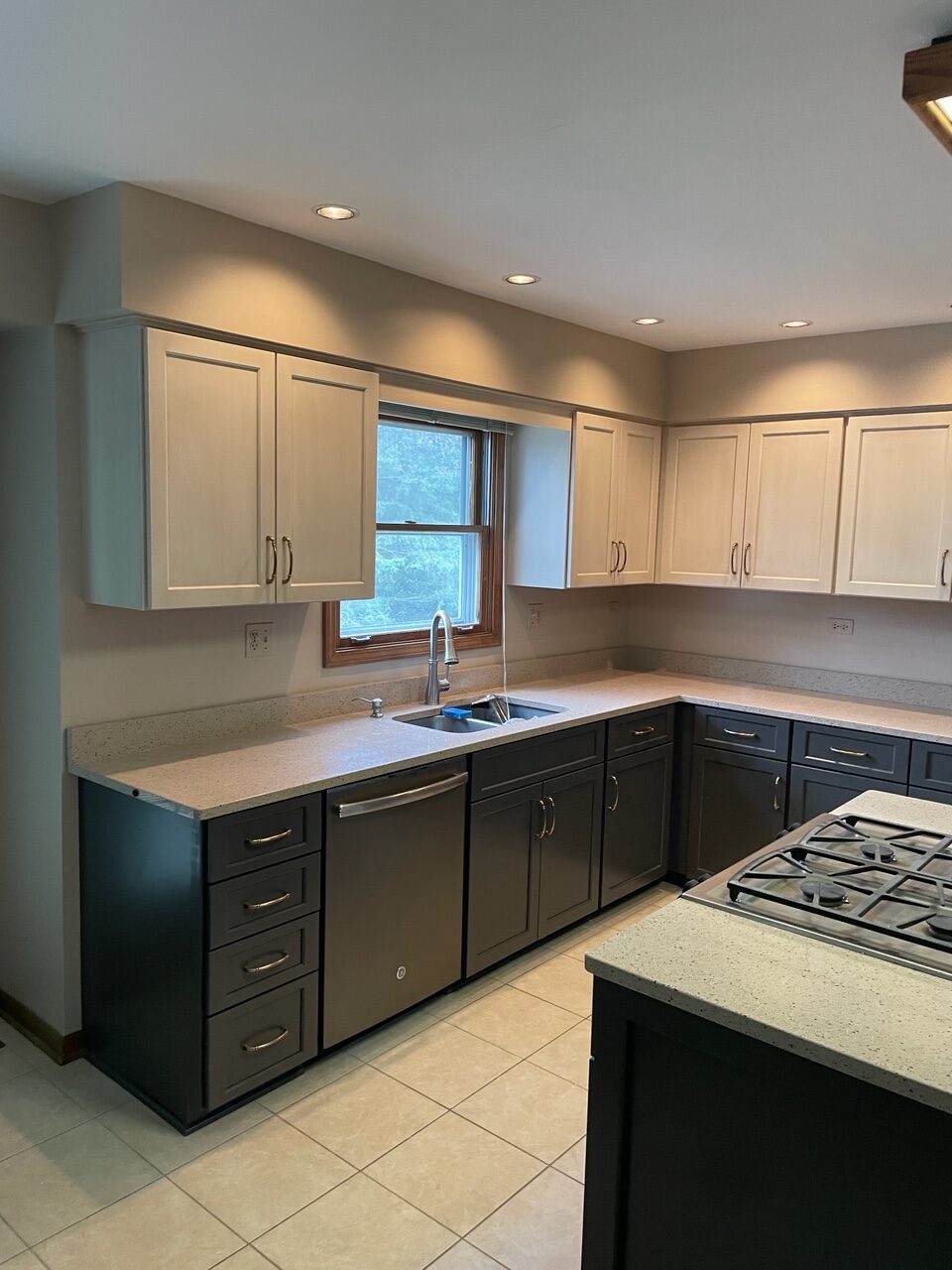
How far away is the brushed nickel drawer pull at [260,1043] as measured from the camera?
248 cm

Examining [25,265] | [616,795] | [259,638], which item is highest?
[25,265]

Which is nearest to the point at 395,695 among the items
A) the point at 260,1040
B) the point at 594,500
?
the point at 594,500

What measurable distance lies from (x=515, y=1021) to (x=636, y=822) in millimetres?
1167

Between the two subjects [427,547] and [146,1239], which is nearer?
[146,1239]

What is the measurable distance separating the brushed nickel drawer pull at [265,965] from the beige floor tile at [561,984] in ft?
3.34

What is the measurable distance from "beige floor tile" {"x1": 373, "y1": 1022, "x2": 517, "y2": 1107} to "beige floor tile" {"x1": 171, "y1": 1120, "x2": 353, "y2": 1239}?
37cm

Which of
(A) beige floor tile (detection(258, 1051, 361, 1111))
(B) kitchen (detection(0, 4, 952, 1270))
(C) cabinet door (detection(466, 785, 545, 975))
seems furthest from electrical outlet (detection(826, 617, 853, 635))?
(A) beige floor tile (detection(258, 1051, 361, 1111))

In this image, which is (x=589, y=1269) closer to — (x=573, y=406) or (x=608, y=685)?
(x=608, y=685)

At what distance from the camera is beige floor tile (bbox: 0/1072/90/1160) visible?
2377 mm

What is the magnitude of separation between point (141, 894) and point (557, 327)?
264cm

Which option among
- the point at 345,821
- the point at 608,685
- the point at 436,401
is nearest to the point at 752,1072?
the point at 345,821

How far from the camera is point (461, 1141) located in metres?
2.42

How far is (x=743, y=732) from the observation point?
12.7 ft

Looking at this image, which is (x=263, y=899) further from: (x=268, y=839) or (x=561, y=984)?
(x=561, y=984)
